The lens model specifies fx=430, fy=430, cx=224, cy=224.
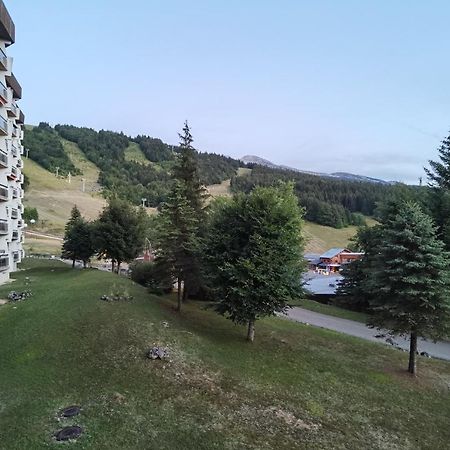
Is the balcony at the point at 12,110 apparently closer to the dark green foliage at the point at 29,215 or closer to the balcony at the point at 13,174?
the balcony at the point at 13,174

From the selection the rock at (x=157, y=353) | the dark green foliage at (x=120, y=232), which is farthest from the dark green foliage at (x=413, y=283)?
the dark green foliage at (x=120, y=232)

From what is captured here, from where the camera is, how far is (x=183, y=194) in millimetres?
30828

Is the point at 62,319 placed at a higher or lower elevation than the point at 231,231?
lower

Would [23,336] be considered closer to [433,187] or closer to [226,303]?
[226,303]

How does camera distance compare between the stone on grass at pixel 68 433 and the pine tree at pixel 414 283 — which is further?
the pine tree at pixel 414 283

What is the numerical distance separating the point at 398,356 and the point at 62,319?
17284mm

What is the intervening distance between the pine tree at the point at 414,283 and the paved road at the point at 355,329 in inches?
232

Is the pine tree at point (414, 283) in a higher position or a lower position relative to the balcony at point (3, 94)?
lower

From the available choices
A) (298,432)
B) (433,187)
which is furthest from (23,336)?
(433,187)

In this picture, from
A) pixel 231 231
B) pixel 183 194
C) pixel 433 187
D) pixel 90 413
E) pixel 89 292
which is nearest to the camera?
pixel 90 413

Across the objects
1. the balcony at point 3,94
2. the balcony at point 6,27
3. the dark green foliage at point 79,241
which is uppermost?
the balcony at point 6,27

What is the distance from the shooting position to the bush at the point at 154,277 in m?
27.2

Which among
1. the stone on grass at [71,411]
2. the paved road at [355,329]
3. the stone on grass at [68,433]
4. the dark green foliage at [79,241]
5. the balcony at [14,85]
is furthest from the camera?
the dark green foliage at [79,241]

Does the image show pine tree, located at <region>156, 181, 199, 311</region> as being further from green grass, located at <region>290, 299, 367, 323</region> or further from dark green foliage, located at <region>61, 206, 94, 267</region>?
dark green foliage, located at <region>61, 206, 94, 267</region>
